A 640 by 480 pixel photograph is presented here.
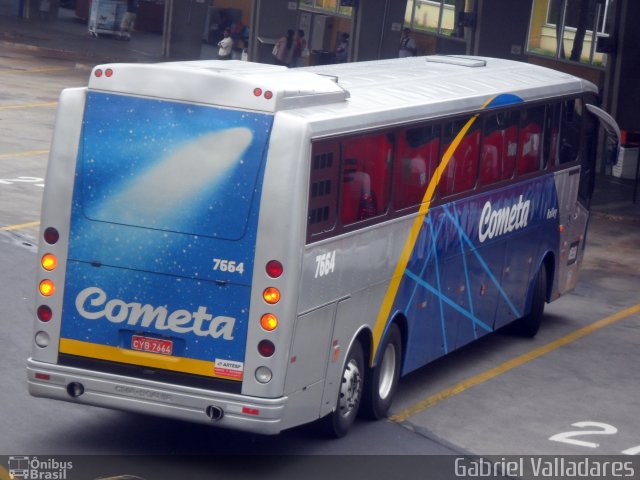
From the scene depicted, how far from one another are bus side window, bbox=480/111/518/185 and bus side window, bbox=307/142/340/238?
11.8 ft

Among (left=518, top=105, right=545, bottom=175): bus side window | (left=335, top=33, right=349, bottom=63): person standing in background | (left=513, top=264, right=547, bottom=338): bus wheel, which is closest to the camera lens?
(left=518, top=105, right=545, bottom=175): bus side window

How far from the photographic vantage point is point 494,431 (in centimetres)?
1160

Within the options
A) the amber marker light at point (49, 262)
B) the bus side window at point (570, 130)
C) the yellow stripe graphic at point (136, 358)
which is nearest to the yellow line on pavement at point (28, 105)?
the bus side window at point (570, 130)

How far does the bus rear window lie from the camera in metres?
9.35

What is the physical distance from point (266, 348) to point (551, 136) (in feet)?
23.2

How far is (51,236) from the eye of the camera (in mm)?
9727

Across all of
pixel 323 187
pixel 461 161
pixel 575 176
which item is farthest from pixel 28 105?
pixel 323 187

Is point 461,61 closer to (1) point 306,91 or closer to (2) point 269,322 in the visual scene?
(1) point 306,91

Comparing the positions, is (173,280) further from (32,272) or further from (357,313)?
(32,272)

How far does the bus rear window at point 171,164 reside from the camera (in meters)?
9.35

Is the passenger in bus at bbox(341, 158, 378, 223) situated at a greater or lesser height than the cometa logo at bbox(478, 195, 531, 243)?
greater

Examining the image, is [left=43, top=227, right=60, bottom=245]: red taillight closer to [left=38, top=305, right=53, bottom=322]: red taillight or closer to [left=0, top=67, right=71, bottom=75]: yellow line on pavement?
[left=38, top=305, right=53, bottom=322]: red taillight

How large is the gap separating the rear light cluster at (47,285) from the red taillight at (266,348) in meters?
1.66

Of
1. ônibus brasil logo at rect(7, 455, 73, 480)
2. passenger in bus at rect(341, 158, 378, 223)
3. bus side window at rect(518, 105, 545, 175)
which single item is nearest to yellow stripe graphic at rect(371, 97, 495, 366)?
passenger in bus at rect(341, 158, 378, 223)
